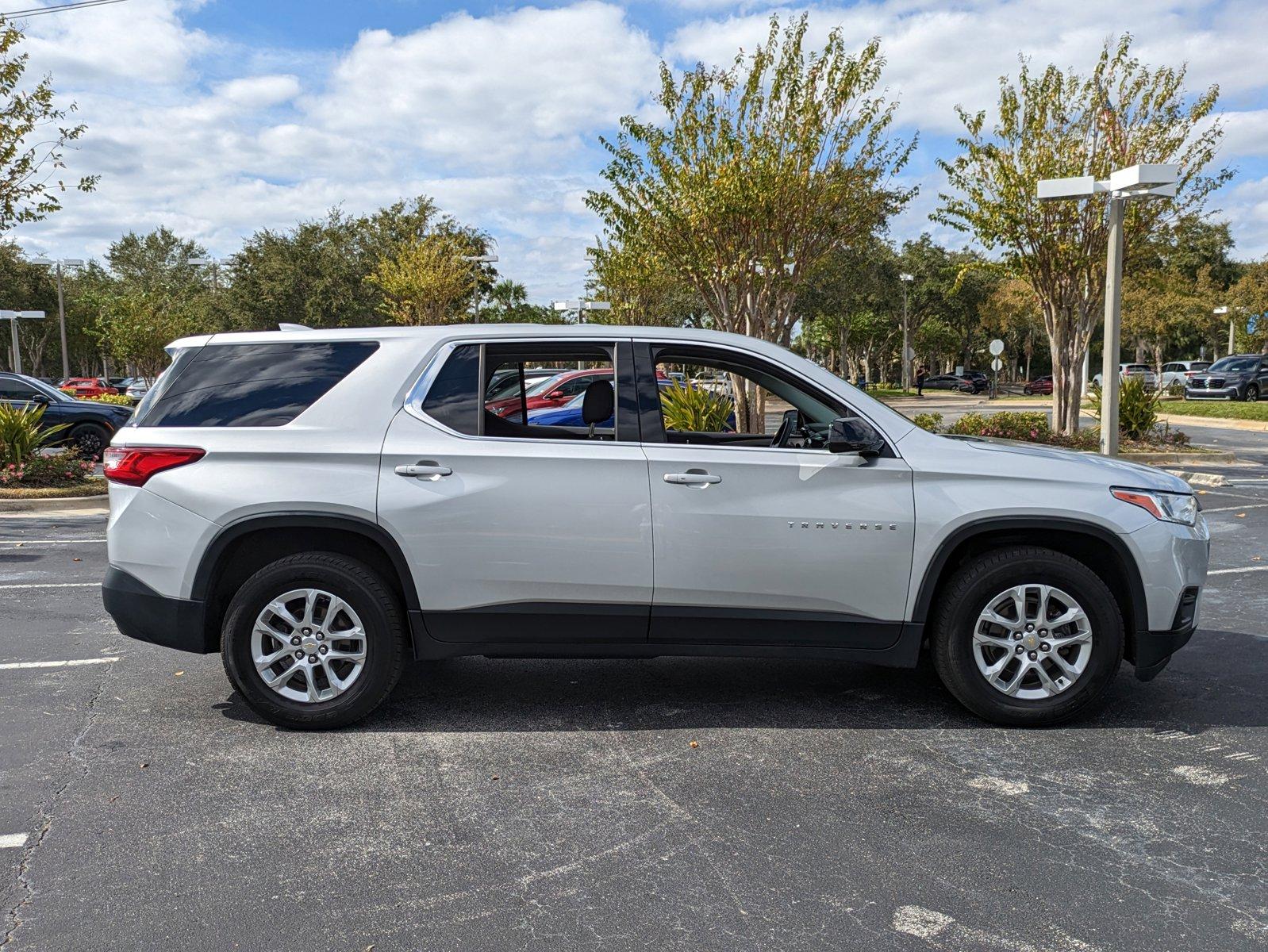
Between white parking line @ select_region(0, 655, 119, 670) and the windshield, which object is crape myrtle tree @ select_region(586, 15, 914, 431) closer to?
white parking line @ select_region(0, 655, 119, 670)

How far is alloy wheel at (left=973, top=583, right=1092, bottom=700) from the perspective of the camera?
14.7 feet

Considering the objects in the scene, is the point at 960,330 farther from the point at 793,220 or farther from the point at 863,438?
the point at 863,438

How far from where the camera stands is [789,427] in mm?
5387

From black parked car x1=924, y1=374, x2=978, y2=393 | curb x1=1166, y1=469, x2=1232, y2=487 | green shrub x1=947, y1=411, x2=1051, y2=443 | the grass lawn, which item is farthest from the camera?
black parked car x1=924, y1=374, x2=978, y2=393

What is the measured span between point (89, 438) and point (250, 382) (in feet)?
46.8

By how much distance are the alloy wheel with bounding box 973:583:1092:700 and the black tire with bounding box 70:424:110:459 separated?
1603 centimetres

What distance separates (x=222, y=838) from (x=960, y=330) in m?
67.8

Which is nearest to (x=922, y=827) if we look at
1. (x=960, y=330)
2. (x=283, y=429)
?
(x=283, y=429)

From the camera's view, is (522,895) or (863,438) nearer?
(522,895)

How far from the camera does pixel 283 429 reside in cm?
454

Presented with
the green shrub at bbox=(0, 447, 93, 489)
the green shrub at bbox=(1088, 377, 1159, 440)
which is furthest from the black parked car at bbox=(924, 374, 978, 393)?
the green shrub at bbox=(0, 447, 93, 489)

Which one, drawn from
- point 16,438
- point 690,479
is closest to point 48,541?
point 16,438

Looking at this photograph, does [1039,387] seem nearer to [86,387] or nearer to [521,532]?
[86,387]

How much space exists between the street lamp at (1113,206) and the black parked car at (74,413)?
1441 centimetres
